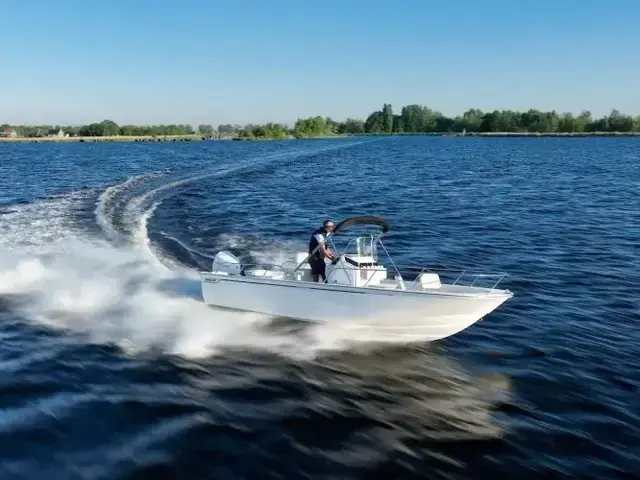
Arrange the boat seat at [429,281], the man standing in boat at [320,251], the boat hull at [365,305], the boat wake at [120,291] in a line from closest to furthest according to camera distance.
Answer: the boat hull at [365,305]
the boat seat at [429,281]
the boat wake at [120,291]
the man standing in boat at [320,251]

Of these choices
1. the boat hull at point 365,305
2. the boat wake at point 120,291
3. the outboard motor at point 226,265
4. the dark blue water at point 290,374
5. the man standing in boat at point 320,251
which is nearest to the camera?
the dark blue water at point 290,374

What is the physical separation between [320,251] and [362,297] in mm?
1904

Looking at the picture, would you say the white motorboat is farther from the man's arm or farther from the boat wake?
the boat wake

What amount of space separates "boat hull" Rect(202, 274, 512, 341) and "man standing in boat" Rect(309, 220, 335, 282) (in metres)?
1.02

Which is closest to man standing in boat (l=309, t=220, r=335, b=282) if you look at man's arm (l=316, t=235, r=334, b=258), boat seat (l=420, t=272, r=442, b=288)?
man's arm (l=316, t=235, r=334, b=258)

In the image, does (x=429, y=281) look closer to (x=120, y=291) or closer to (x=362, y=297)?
(x=362, y=297)

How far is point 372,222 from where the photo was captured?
14844 millimetres

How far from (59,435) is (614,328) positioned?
1278cm

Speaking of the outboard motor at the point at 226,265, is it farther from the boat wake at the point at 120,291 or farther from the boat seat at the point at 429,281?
the boat seat at the point at 429,281

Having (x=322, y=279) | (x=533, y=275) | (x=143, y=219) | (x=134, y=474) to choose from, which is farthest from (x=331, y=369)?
(x=143, y=219)

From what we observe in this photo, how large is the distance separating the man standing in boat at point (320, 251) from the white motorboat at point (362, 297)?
0.20 meters

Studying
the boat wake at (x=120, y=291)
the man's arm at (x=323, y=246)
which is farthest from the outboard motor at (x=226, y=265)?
the man's arm at (x=323, y=246)

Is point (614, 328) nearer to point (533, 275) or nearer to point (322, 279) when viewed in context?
point (533, 275)

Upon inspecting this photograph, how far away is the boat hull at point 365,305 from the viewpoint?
13.4m
